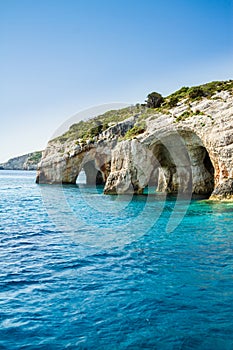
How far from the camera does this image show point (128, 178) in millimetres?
36031

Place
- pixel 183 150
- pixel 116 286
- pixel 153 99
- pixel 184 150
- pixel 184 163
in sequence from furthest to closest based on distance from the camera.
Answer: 1. pixel 153 99
2. pixel 184 163
3. pixel 183 150
4. pixel 184 150
5. pixel 116 286

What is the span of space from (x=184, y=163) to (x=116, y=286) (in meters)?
30.1

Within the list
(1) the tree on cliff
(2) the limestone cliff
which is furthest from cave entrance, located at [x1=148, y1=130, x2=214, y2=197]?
(1) the tree on cliff

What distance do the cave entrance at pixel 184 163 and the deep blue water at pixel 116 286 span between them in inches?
653

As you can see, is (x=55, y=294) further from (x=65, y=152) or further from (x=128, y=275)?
(x=65, y=152)

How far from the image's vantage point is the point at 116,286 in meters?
9.50

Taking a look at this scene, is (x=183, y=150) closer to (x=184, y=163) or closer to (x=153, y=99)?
(x=184, y=163)

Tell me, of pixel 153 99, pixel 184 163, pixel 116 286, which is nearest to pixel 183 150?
pixel 184 163

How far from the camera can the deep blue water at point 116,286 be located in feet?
22.4

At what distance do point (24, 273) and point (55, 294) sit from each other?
7.06ft

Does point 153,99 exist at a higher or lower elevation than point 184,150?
higher

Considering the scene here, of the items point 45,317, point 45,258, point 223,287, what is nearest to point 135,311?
point 45,317

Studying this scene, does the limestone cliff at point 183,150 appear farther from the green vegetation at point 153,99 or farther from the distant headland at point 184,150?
the green vegetation at point 153,99

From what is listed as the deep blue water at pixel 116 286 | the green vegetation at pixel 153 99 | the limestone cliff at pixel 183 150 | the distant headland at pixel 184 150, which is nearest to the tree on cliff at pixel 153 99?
the green vegetation at pixel 153 99
